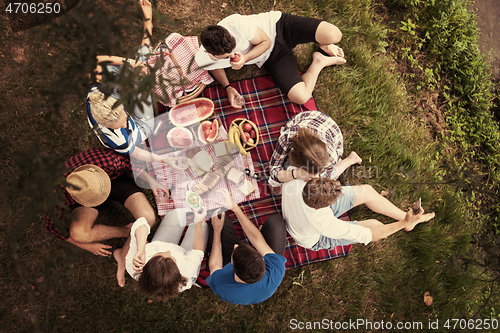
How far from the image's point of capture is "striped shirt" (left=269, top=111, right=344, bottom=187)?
3.17 m

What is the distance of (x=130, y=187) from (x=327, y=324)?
3.36m

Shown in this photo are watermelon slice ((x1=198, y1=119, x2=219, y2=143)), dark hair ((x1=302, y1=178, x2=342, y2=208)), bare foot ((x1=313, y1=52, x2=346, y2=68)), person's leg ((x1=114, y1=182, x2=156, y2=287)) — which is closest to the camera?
dark hair ((x1=302, y1=178, x2=342, y2=208))

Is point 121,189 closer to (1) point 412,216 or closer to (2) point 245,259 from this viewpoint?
(2) point 245,259

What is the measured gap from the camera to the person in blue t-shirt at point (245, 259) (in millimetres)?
2877

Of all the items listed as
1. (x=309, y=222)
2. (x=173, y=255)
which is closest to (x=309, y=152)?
(x=309, y=222)

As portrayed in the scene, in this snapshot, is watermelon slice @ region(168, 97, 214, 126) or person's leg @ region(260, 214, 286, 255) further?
watermelon slice @ region(168, 97, 214, 126)

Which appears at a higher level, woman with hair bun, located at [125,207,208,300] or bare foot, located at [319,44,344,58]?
bare foot, located at [319,44,344,58]

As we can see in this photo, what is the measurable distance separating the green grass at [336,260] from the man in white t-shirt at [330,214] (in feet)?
1.04

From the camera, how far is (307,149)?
112 inches

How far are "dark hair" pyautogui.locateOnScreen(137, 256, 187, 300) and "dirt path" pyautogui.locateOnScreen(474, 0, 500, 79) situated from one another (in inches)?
228

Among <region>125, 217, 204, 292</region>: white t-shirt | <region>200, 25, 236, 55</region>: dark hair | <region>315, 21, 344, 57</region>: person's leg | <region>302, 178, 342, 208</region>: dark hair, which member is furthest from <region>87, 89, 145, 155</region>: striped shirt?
<region>315, 21, 344, 57</region>: person's leg

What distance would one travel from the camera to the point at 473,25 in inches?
172

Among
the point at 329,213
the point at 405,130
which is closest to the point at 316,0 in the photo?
the point at 405,130

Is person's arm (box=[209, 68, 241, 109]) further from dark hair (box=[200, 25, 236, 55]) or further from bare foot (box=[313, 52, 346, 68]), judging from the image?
bare foot (box=[313, 52, 346, 68])
